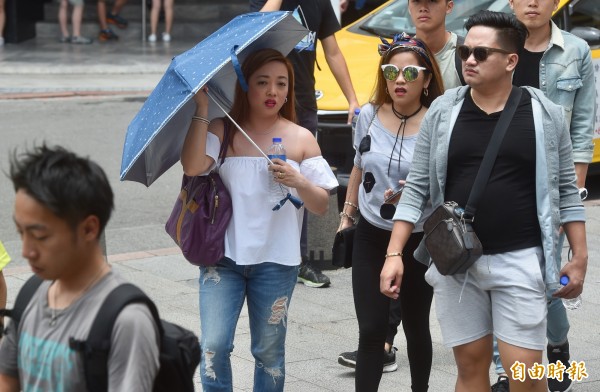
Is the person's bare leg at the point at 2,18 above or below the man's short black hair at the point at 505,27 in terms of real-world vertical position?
below

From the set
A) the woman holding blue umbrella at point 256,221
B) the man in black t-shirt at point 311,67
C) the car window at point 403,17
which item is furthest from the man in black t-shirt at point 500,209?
the car window at point 403,17

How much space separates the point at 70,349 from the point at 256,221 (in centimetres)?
201

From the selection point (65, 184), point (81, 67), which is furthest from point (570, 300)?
point (81, 67)

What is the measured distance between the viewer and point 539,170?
463 cm

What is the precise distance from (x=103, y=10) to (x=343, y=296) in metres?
14.3

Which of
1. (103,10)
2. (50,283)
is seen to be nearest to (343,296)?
(50,283)

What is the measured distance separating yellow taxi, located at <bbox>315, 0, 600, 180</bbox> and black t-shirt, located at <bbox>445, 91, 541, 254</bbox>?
13.1ft

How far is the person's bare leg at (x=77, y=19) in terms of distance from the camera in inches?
811

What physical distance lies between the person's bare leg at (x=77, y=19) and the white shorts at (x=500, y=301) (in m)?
16.7

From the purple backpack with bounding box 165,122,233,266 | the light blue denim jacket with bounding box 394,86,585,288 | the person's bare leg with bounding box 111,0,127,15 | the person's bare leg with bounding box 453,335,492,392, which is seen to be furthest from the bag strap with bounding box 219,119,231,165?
the person's bare leg with bounding box 111,0,127,15

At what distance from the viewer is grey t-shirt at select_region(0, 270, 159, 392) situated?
9.64 feet

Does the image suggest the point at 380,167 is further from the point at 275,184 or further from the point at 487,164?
the point at 487,164

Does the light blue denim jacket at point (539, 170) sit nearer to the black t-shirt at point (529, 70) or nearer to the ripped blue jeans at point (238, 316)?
the ripped blue jeans at point (238, 316)

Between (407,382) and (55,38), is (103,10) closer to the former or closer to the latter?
(55,38)
